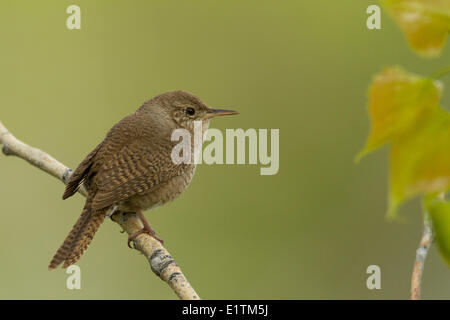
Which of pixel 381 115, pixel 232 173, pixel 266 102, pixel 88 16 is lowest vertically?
pixel 381 115

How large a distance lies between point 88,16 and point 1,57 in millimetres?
935

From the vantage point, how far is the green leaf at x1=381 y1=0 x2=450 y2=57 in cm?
51

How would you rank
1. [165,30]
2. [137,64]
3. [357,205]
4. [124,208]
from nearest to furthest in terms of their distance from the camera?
[124,208] < [357,205] < [137,64] < [165,30]

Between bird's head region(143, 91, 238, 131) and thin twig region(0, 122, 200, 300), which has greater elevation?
bird's head region(143, 91, 238, 131)

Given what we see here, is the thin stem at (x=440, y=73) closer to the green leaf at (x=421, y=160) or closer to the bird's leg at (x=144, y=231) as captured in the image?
the green leaf at (x=421, y=160)

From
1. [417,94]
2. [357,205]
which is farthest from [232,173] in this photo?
[417,94]

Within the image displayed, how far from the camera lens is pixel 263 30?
620 cm

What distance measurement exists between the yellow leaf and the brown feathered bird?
227 centimetres

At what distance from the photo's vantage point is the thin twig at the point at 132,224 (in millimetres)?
1972

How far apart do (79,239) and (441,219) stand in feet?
7.81

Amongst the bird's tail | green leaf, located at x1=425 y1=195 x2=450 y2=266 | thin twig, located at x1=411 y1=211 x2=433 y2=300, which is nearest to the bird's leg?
the bird's tail

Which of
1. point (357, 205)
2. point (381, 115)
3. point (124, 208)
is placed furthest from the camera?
point (357, 205)

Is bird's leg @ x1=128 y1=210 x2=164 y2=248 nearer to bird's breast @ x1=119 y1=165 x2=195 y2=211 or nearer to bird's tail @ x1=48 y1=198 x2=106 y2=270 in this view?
bird's breast @ x1=119 y1=165 x2=195 y2=211

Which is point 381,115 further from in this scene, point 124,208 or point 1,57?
point 1,57
